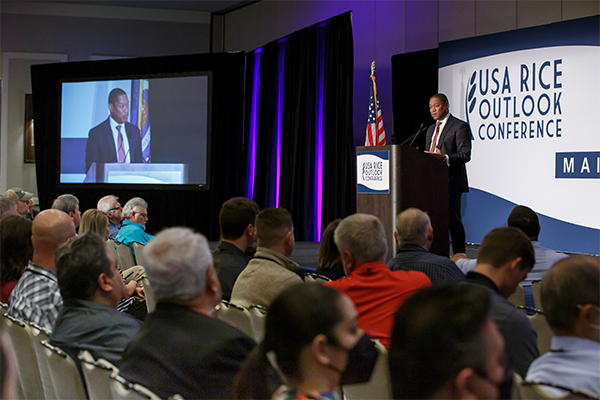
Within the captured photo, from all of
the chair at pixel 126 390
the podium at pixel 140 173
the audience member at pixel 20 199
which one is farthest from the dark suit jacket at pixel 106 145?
the chair at pixel 126 390

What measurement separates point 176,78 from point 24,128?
3.36 meters

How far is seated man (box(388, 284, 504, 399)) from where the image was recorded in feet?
3.03

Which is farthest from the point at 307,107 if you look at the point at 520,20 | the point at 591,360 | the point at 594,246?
the point at 591,360

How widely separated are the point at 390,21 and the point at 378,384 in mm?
6962

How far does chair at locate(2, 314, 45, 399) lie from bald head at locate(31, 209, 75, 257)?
562 mm

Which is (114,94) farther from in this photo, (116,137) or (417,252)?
(417,252)

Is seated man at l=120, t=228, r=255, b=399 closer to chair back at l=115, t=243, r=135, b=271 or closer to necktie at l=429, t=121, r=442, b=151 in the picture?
chair back at l=115, t=243, r=135, b=271

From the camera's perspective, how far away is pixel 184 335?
140 cm

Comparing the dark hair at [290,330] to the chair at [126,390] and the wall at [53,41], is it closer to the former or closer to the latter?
the chair at [126,390]

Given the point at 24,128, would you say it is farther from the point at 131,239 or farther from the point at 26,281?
the point at 26,281

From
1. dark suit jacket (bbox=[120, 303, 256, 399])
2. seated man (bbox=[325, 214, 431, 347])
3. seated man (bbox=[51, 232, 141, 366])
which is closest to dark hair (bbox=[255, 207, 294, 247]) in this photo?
seated man (bbox=[325, 214, 431, 347])

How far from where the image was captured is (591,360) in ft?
4.14

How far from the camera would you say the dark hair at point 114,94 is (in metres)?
9.48

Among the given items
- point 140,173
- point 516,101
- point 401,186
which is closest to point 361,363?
point 401,186
